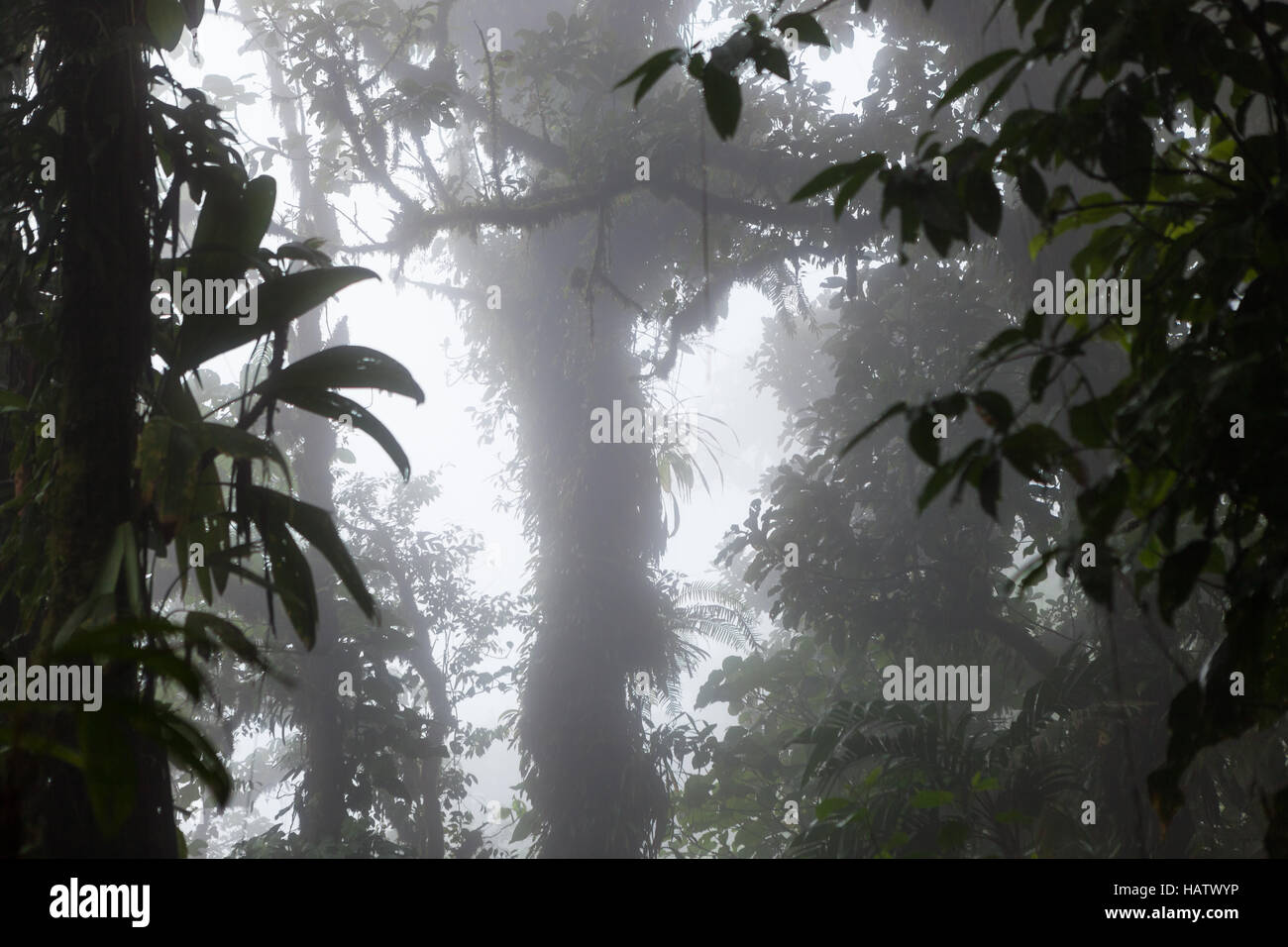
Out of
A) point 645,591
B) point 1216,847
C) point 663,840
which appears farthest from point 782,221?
point 663,840

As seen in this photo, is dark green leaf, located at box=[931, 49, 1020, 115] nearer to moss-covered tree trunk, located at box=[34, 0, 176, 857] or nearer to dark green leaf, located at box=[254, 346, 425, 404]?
dark green leaf, located at box=[254, 346, 425, 404]

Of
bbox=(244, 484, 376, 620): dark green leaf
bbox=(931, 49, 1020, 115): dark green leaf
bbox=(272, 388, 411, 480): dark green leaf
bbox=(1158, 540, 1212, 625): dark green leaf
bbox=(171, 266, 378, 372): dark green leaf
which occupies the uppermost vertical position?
bbox=(931, 49, 1020, 115): dark green leaf

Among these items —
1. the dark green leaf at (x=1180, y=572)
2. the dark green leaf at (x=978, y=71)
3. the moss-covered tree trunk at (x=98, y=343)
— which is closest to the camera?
the dark green leaf at (x=1180, y=572)

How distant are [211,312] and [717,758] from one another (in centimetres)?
708

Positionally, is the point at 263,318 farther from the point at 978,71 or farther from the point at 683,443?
the point at 683,443

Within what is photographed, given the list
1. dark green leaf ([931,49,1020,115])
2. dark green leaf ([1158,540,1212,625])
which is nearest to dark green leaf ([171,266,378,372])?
dark green leaf ([931,49,1020,115])

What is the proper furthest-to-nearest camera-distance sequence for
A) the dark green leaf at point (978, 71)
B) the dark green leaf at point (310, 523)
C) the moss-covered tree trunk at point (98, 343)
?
the dark green leaf at point (310, 523)
the moss-covered tree trunk at point (98, 343)
the dark green leaf at point (978, 71)

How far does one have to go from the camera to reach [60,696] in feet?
4.68

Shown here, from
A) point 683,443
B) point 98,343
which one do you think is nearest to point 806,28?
point 98,343

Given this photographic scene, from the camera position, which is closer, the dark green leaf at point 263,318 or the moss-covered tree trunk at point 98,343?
the moss-covered tree trunk at point 98,343

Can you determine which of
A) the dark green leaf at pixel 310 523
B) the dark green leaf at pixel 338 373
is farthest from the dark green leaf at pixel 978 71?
the dark green leaf at pixel 310 523

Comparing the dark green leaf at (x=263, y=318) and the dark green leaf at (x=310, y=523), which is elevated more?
the dark green leaf at (x=263, y=318)

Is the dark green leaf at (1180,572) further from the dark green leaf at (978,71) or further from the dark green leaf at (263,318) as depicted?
the dark green leaf at (263,318)
